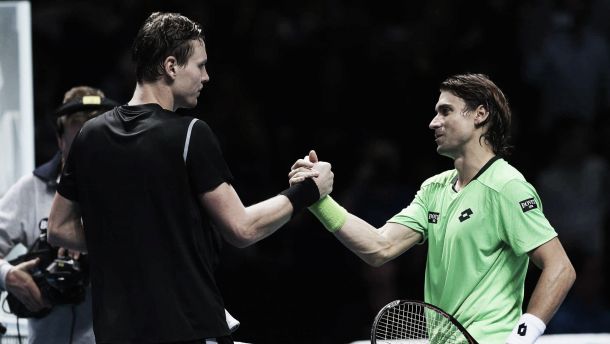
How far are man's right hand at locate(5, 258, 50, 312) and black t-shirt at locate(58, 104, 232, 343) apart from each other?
3.33 ft

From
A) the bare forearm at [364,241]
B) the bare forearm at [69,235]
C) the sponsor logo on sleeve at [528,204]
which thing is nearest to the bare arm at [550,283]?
the sponsor logo on sleeve at [528,204]

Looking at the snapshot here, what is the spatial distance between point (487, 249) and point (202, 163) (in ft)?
3.59

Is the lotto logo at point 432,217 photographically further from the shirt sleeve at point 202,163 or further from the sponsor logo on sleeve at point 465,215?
the shirt sleeve at point 202,163

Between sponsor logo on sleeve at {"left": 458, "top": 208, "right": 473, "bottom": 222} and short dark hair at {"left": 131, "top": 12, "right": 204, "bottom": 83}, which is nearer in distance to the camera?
short dark hair at {"left": 131, "top": 12, "right": 204, "bottom": 83}

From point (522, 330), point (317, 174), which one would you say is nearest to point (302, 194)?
point (317, 174)

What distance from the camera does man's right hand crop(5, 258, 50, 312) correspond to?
4.16 meters

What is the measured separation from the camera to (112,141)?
321 cm

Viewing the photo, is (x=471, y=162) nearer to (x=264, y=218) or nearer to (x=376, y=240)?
(x=376, y=240)

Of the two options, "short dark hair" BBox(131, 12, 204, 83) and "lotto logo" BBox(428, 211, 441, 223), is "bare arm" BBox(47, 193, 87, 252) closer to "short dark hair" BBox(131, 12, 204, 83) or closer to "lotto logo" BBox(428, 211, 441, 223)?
"short dark hair" BBox(131, 12, 204, 83)

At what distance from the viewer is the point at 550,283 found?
11.5 ft

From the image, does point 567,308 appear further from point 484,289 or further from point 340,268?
point 484,289

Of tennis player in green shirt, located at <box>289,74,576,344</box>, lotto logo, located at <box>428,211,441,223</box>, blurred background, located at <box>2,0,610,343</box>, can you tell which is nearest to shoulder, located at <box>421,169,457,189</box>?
tennis player in green shirt, located at <box>289,74,576,344</box>

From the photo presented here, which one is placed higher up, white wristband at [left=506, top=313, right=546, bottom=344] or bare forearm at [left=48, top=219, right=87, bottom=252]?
bare forearm at [left=48, top=219, right=87, bottom=252]

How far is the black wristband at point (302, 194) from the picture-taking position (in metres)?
3.48
